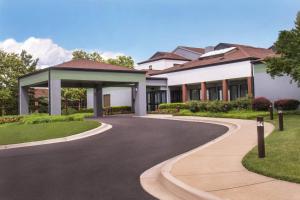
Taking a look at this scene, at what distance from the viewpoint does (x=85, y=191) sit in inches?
336

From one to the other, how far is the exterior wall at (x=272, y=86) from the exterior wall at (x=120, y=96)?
71.5 ft

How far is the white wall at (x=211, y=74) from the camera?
40.7 meters

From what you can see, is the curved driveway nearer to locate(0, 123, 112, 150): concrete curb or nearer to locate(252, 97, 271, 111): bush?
locate(0, 123, 112, 150): concrete curb

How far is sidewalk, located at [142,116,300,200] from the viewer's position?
7.51 metres

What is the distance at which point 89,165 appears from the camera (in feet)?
38.5

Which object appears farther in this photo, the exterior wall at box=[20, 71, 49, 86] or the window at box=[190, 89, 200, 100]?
Result: the window at box=[190, 89, 200, 100]

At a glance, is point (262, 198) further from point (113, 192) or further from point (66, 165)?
point (66, 165)

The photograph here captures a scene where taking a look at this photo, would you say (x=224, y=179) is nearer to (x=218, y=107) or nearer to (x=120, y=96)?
(x=218, y=107)

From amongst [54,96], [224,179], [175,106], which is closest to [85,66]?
[54,96]

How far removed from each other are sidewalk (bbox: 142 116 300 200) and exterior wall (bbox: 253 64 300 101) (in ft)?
71.2

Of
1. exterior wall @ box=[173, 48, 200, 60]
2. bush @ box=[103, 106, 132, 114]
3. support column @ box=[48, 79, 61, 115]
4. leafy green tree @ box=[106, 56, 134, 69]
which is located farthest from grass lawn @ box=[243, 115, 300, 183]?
leafy green tree @ box=[106, 56, 134, 69]

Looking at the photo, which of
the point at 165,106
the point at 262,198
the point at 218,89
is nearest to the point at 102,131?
the point at 262,198

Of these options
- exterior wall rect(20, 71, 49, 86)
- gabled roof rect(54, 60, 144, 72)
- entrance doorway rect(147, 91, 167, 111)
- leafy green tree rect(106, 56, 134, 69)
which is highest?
leafy green tree rect(106, 56, 134, 69)

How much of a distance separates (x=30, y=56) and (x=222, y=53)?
1086 inches
